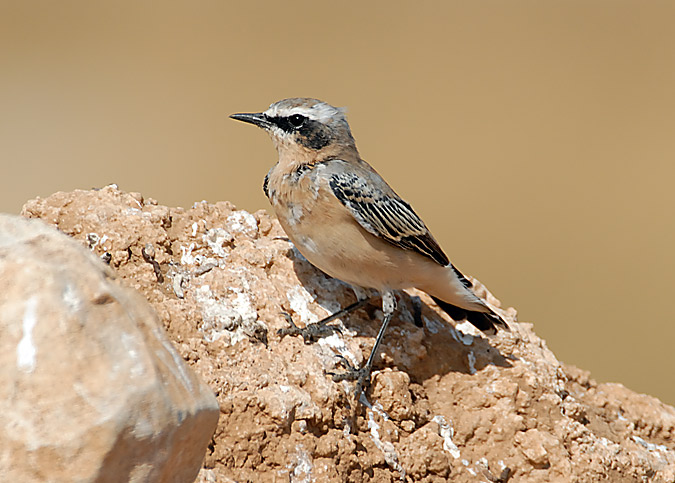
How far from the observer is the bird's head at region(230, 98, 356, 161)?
20.8ft

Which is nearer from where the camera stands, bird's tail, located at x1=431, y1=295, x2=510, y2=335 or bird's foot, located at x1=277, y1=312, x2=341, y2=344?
bird's foot, located at x1=277, y1=312, x2=341, y2=344

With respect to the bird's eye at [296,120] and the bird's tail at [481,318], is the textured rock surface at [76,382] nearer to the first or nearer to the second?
the bird's eye at [296,120]

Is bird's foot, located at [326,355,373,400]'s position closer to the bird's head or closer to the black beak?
the bird's head

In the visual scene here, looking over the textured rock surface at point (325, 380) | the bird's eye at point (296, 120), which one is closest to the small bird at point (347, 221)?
the bird's eye at point (296, 120)

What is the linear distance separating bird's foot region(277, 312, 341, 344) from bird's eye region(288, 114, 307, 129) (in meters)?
1.79

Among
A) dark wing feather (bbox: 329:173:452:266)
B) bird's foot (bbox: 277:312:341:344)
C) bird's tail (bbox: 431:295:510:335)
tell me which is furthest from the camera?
bird's tail (bbox: 431:295:510:335)

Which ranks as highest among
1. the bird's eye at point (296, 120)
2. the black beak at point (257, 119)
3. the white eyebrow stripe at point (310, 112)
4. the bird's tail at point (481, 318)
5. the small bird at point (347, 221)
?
the white eyebrow stripe at point (310, 112)

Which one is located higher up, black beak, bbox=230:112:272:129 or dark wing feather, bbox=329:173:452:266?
Result: black beak, bbox=230:112:272:129

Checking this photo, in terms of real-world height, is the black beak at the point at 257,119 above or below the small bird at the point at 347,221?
above

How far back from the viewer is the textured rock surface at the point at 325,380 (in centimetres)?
454

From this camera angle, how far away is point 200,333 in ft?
16.0

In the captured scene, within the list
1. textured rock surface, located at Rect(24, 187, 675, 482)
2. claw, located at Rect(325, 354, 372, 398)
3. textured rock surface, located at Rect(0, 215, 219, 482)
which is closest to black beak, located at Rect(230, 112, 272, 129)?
textured rock surface, located at Rect(24, 187, 675, 482)

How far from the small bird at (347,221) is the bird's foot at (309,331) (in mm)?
20

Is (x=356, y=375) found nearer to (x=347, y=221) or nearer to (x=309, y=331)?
(x=309, y=331)
